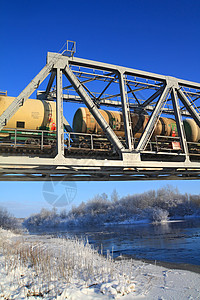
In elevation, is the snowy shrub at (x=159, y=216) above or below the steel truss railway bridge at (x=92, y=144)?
below

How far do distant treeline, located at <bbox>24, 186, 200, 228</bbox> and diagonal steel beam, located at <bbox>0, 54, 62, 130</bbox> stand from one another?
179 ft

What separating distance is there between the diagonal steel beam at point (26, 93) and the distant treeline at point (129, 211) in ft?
179

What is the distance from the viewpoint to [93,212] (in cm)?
7156

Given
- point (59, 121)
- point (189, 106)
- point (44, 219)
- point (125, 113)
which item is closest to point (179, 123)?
point (189, 106)

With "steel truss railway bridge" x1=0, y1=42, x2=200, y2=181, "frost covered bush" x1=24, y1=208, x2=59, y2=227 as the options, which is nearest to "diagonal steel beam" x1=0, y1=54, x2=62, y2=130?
"steel truss railway bridge" x1=0, y1=42, x2=200, y2=181

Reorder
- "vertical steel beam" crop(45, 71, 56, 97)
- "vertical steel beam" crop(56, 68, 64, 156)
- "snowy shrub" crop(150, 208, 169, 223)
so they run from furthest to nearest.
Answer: "snowy shrub" crop(150, 208, 169, 223)
"vertical steel beam" crop(45, 71, 56, 97)
"vertical steel beam" crop(56, 68, 64, 156)

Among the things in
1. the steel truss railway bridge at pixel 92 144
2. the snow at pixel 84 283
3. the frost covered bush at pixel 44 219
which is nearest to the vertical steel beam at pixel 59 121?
the steel truss railway bridge at pixel 92 144

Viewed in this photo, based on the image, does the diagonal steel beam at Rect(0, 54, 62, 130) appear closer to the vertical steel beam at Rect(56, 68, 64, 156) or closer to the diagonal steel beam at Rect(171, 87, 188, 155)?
the vertical steel beam at Rect(56, 68, 64, 156)

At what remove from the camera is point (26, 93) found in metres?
9.74

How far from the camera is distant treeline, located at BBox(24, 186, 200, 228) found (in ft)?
207

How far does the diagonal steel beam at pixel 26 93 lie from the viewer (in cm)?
914

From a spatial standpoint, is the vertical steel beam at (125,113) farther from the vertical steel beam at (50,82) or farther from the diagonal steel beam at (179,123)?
the vertical steel beam at (50,82)

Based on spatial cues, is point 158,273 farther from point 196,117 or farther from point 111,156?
point 196,117

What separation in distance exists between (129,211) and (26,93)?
2507 inches
